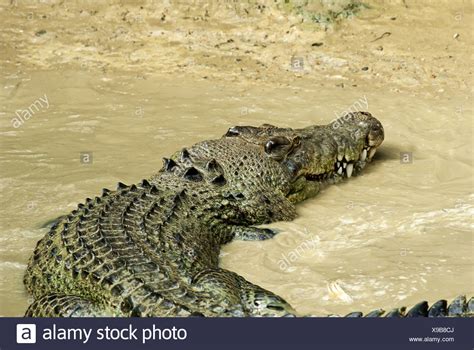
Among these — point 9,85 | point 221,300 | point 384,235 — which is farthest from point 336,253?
point 9,85

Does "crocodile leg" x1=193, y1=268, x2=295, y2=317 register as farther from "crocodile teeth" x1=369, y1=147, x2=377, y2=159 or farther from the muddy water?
"crocodile teeth" x1=369, y1=147, x2=377, y2=159

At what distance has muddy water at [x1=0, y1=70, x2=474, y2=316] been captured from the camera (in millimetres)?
5285

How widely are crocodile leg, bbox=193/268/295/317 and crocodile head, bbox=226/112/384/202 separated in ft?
6.45

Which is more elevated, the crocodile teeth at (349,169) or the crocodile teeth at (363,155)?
the crocodile teeth at (363,155)

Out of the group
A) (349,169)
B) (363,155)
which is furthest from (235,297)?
(363,155)

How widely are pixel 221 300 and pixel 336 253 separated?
1451mm

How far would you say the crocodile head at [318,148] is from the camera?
6.74 m

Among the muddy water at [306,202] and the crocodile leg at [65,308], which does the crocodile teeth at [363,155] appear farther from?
the crocodile leg at [65,308]

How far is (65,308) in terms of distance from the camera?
Answer: 463cm

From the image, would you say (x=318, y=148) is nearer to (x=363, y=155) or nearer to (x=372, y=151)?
(x=363, y=155)

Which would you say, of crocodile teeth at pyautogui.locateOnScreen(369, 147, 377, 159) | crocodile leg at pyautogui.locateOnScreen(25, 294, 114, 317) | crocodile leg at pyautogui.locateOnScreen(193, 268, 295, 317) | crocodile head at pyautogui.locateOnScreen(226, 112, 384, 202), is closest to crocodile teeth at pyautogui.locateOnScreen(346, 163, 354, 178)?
crocodile head at pyautogui.locateOnScreen(226, 112, 384, 202)

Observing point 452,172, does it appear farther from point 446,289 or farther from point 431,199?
point 446,289

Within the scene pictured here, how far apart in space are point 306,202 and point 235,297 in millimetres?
2262

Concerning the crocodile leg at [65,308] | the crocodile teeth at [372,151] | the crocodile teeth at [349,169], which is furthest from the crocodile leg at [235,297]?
the crocodile teeth at [372,151]
